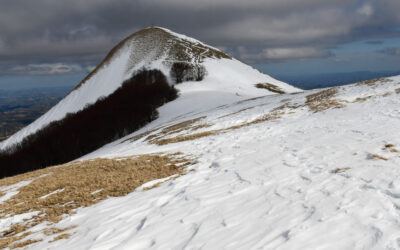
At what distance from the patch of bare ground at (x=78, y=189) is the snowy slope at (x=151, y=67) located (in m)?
52.4

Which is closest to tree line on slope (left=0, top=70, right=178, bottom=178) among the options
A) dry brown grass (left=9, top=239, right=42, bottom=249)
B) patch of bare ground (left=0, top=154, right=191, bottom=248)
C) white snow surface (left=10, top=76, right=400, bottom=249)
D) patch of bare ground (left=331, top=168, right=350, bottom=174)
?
patch of bare ground (left=0, top=154, right=191, bottom=248)

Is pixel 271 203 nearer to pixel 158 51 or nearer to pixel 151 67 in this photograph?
pixel 151 67

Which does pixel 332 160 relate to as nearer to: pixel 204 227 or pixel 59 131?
pixel 204 227

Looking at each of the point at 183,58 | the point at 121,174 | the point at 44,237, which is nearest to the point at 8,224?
the point at 44,237

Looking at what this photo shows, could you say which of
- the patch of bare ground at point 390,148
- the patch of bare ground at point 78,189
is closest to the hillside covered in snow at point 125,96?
the patch of bare ground at point 78,189

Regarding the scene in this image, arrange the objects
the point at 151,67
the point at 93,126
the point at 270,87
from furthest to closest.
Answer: the point at 151,67 < the point at 270,87 < the point at 93,126

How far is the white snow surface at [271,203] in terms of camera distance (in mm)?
5207

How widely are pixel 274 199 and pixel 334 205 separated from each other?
151cm

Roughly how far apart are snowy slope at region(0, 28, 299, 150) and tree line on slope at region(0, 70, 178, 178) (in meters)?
3.31

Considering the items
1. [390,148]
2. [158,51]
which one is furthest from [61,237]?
[158,51]

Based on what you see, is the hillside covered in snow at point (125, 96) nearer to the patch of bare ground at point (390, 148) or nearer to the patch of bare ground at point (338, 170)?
the patch of bare ground at point (390, 148)

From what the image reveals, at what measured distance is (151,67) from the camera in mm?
80000

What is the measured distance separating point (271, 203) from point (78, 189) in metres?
8.80

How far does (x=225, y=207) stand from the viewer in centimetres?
702
